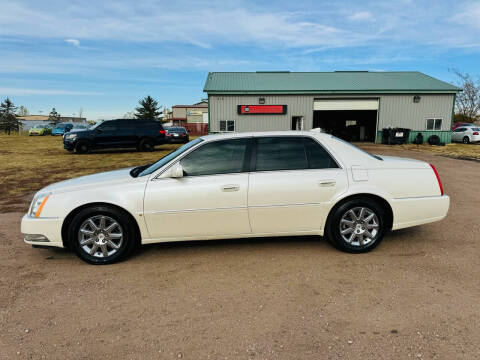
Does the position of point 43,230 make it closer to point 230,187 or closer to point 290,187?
point 230,187

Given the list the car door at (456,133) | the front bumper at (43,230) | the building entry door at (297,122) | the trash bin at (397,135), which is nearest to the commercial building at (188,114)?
the building entry door at (297,122)

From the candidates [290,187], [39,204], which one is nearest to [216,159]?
[290,187]

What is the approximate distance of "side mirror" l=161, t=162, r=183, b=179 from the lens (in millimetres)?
3934

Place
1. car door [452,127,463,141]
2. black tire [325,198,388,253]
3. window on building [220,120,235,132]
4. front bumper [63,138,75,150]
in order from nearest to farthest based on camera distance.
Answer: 1. black tire [325,198,388,253]
2. front bumper [63,138,75,150]
3. window on building [220,120,235,132]
4. car door [452,127,463,141]

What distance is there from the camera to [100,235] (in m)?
4.00

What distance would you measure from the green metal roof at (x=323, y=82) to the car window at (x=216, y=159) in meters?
21.0

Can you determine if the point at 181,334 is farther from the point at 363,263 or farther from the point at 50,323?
the point at 363,263

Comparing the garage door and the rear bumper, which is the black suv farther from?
the rear bumper

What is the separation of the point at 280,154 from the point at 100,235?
7.90ft

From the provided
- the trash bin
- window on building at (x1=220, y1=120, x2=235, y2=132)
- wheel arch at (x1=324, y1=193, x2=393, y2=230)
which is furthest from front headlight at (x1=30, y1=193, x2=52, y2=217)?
the trash bin

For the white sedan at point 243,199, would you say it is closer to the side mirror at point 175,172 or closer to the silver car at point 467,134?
the side mirror at point 175,172

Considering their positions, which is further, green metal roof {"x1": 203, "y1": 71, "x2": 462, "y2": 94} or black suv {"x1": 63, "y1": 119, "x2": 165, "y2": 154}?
green metal roof {"x1": 203, "y1": 71, "x2": 462, "y2": 94}

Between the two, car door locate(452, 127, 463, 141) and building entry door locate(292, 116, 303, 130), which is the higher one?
building entry door locate(292, 116, 303, 130)

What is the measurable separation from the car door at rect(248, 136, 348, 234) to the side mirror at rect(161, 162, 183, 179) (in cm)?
85
